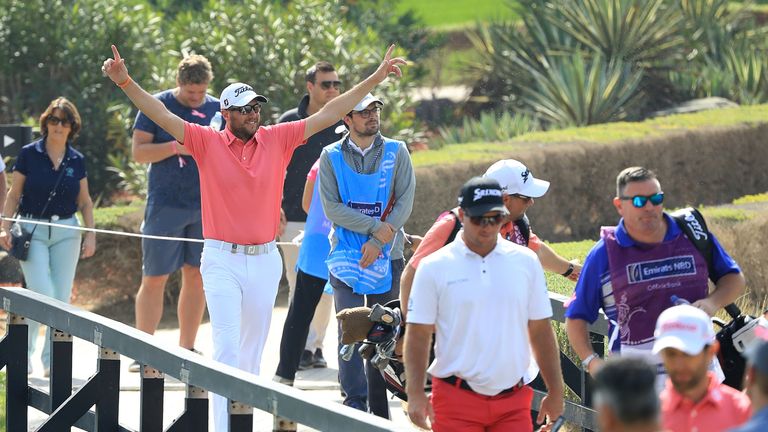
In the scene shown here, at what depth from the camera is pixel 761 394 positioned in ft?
12.7

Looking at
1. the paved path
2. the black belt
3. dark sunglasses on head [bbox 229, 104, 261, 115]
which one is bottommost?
the paved path

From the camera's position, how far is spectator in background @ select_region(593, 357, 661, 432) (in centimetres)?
361

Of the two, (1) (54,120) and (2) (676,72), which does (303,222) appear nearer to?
(1) (54,120)

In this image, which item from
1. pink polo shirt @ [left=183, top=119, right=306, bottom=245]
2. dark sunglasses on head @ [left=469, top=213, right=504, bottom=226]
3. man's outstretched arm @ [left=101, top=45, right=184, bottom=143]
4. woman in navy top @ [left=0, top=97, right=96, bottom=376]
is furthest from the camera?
woman in navy top @ [left=0, top=97, right=96, bottom=376]

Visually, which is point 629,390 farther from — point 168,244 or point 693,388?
point 168,244

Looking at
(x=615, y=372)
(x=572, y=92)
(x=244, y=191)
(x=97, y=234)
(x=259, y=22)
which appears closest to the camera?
(x=615, y=372)

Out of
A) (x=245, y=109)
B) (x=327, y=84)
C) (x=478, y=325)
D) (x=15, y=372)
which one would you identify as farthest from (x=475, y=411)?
(x=327, y=84)

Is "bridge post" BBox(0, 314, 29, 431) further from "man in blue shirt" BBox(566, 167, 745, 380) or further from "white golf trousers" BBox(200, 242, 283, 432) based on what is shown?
"man in blue shirt" BBox(566, 167, 745, 380)

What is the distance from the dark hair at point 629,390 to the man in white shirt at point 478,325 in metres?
1.51

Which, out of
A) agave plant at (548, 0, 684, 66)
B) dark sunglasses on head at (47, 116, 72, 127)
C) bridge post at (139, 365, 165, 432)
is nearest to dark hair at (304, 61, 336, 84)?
dark sunglasses on head at (47, 116, 72, 127)

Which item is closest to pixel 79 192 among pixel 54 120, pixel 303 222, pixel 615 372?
pixel 54 120

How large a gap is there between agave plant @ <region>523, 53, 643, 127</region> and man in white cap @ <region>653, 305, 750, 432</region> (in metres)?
13.2

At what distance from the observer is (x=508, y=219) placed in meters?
6.29

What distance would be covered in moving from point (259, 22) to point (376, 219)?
8699 mm
